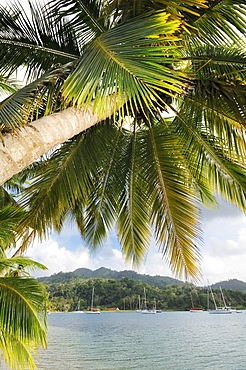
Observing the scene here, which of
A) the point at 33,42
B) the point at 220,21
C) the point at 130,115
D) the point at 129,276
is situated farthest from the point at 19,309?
the point at 129,276

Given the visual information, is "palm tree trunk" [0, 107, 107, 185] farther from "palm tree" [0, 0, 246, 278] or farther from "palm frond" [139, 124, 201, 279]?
"palm frond" [139, 124, 201, 279]

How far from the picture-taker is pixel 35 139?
Result: 255 centimetres

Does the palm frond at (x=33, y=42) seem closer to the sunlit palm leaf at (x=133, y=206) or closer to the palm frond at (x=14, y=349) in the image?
the sunlit palm leaf at (x=133, y=206)

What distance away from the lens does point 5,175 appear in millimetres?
2092

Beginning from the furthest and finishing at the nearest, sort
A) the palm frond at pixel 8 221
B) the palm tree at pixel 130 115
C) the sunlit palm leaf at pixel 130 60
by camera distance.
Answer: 1. the palm frond at pixel 8 221
2. the palm tree at pixel 130 115
3. the sunlit palm leaf at pixel 130 60

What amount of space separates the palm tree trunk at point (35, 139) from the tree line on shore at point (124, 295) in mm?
83820

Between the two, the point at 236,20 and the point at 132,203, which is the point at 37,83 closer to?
the point at 236,20

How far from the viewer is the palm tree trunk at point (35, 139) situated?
2182 mm

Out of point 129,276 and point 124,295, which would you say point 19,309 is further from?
point 129,276

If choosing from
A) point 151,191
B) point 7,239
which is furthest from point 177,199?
point 7,239

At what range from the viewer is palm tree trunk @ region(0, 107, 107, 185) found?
2.18 meters

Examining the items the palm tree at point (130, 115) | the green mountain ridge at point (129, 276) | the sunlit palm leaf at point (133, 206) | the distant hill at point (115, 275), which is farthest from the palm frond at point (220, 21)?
the distant hill at point (115, 275)

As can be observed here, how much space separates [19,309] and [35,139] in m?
3.57

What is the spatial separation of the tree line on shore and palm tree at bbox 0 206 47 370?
3175 inches
